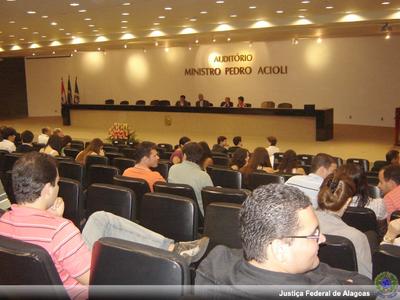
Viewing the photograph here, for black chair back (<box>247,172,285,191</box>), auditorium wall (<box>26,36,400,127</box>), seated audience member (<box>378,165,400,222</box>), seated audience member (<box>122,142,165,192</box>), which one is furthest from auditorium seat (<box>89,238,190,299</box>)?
auditorium wall (<box>26,36,400,127</box>)

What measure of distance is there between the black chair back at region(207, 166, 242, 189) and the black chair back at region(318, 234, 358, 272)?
8.90 ft

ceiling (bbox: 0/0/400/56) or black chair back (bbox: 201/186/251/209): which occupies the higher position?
ceiling (bbox: 0/0/400/56)

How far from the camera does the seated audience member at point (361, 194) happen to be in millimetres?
3883

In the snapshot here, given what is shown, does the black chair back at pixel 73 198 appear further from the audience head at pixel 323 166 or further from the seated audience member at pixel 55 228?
the audience head at pixel 323 166

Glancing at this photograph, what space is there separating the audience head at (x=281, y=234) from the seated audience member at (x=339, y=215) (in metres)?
1.07

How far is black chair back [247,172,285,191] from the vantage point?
15.8 feet

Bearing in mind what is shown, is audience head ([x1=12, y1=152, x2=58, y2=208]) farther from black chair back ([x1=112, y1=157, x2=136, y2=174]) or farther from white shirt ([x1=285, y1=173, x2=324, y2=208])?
black chair back ([x1=112, y1=157, x2=136, y2=174])

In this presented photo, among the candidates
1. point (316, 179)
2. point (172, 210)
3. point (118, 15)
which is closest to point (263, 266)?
point (172, 210)

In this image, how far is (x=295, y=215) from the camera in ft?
4.94

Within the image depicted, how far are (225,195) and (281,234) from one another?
2.16 meters

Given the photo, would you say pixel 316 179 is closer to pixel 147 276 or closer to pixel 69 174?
pixel 147 276

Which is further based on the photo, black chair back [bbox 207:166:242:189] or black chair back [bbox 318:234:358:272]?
black chair back [bbox 207:166:242:189]

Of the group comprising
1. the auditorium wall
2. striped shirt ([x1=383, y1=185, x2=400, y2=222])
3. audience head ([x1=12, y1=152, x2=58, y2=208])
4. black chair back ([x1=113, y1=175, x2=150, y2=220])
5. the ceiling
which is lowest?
striped shirt ([x1=383, y1=185, x2=400, y2=222])

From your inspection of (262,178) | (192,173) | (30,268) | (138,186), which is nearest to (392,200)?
(262,178)
